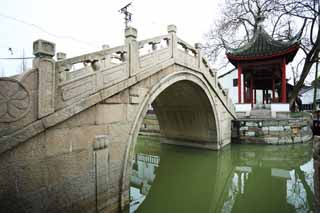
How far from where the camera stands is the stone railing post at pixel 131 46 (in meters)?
3.61

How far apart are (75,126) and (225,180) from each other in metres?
4.14

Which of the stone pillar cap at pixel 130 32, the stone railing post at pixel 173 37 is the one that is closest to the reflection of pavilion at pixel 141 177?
the stone pillar cap at pixel 130 32

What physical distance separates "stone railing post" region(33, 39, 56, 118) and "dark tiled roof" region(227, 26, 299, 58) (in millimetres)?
9519

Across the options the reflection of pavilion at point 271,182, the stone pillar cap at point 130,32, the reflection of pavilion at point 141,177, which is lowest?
the reflection of pavilion at point 141,177

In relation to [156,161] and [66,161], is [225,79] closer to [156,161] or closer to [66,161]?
[156,161]

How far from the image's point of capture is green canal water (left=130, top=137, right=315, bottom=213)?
397cm

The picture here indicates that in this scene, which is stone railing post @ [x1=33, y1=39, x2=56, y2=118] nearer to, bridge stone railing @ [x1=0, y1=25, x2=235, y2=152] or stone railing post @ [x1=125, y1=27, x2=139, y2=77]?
bridge stone railing @ [x1=0, y1=25, x2=235, y2=152]

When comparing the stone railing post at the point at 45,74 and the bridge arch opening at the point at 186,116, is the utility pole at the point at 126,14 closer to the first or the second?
the bridge arch opening at the point at 186,116

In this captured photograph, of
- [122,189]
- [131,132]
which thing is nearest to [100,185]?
[122,189]

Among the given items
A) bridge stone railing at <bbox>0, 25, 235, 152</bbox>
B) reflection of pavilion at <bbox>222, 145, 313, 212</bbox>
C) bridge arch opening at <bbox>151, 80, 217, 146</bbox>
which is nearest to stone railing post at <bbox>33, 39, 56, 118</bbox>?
bridge stone railing at <bbox>0, 25, 235, 152</bbox>

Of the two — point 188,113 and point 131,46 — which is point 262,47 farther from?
point 131,46

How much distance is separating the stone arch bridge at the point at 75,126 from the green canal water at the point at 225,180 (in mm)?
1212

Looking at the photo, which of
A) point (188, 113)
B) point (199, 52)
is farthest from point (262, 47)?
point (199, 52)

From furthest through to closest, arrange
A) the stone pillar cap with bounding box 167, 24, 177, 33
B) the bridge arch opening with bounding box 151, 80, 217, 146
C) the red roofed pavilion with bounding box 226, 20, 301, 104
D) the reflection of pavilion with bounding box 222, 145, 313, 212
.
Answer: the red roofed pavilion with bounding box 226, 20, 301, 104 → the bridge arch opening with bounding box 151, 80, 217, 146 → the stone pillar cap with bounding box 167, 24, 177, 33 → the reflection of pavilion with bounding box 222, 145, 313, 212
